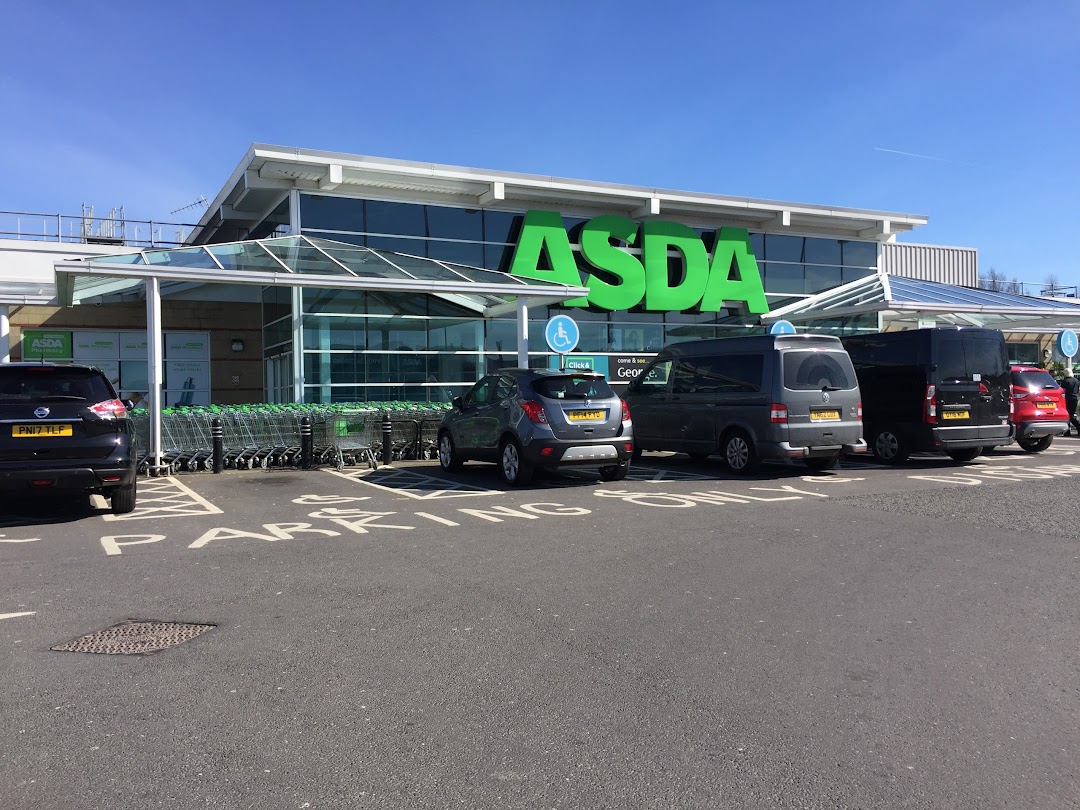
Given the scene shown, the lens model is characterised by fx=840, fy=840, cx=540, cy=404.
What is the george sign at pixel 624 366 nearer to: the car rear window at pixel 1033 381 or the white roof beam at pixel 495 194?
the white roof beam at pixel 495 194

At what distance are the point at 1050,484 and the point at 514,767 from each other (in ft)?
34.4

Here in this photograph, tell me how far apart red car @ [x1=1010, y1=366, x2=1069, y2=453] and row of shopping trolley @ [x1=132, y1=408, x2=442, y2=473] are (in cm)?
1070

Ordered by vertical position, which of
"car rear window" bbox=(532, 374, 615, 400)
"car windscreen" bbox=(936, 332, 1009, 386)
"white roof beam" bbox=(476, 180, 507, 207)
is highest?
"white roof beam" bbox=(476, 180, 507, 207)

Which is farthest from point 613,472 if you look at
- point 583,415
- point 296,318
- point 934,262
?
point 934,262

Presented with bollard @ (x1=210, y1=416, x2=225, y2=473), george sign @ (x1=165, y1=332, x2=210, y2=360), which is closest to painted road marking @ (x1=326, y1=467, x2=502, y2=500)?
bollard @ (x1=210, y1=416, x2=225, y2=473)

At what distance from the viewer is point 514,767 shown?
3.29m

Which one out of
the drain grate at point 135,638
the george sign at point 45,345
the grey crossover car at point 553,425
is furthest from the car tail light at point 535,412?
the george sign at point 45,345

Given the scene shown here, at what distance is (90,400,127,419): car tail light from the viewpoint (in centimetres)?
884

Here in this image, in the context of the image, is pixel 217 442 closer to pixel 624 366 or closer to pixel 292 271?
pixel 292 271

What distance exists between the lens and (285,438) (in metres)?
14.4

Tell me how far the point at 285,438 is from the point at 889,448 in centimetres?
1019

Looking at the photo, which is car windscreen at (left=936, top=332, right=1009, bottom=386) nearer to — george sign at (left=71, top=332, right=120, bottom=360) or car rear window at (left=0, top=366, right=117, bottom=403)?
car rear window at (left=0, top=366, right=117, bottom=403)

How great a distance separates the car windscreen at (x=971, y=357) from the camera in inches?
520

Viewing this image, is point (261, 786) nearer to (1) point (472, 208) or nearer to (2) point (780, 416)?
(2) point (780, 416)
